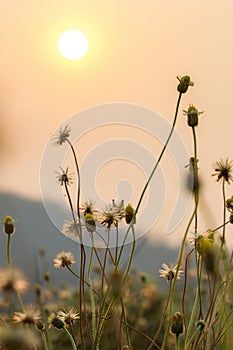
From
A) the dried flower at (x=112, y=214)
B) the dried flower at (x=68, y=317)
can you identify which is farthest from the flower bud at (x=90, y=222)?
the dried flower at (x=68, y=317)

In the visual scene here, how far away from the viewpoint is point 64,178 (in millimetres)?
906

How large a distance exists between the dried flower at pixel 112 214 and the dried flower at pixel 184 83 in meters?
0.20

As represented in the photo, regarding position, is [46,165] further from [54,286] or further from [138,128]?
[54,286]

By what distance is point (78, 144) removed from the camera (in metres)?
1.24

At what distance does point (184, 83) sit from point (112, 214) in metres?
0.23

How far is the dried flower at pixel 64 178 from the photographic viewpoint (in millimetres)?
907

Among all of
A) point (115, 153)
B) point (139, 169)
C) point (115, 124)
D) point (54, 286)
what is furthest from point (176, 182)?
point (54, 286)

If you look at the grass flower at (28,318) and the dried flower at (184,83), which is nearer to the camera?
the grass flower at (28,318)

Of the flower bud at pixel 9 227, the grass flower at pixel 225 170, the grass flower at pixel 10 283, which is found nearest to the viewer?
the grass flower at pixel 10 283

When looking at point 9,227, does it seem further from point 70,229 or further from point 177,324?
point 177,324

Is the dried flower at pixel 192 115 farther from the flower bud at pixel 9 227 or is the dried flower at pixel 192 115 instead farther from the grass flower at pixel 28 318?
the grass flower at pixel 28 318

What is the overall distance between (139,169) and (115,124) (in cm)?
34

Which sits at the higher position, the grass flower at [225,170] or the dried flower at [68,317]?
the grass flower at [225,170]

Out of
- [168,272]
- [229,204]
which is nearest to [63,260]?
[168,272]
